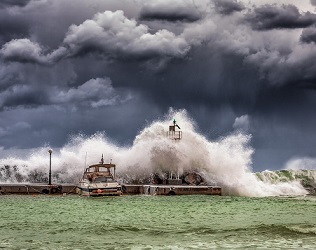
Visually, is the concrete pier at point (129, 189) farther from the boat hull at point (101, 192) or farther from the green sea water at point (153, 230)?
the green sea water at point (153, 230)

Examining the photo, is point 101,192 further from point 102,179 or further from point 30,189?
point 30,189

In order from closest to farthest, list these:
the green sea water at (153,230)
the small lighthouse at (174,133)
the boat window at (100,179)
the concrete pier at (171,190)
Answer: the green sea water at (153,230), the boat window at (100,179), the concrete pier at (171,190), the small lighthouse at (174,133)

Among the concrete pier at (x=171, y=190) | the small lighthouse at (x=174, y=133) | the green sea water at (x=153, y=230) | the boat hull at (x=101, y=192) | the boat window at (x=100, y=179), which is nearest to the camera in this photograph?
the green sea water at (x=153, y=230)

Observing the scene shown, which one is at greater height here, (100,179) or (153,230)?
(100,179)

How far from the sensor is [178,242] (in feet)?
67.9

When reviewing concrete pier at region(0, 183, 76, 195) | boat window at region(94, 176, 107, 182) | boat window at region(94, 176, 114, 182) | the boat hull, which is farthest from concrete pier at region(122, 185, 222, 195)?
concrete pier at region(0, 183, 76, 195)

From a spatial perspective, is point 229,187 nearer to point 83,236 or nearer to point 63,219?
point 63,219

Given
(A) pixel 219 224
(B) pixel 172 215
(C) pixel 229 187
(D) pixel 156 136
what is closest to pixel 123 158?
(D) pixel 156 136

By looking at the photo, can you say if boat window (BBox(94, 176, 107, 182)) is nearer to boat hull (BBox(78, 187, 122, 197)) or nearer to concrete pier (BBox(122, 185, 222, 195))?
boat hull (BBox(78, 187, 122, 197))

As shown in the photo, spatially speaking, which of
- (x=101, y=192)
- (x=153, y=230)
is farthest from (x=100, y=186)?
(x=153, y=230)

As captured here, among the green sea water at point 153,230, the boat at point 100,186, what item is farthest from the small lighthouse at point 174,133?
the green sea water at point 153,230

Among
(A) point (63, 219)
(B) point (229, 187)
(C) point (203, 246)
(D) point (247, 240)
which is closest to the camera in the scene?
→ (C) point (203, 246)

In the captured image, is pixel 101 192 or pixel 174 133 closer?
pixel 101 192

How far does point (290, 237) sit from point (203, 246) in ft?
13.1
